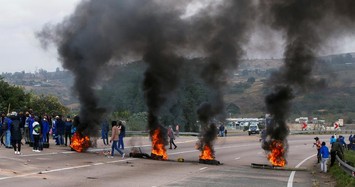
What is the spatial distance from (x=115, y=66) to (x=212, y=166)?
1011 cm

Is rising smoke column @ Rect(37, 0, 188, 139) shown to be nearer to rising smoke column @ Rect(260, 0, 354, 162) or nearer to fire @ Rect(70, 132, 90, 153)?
fire @ Rect(70, 132, 90, 153)

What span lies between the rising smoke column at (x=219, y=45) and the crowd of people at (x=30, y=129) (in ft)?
24.2

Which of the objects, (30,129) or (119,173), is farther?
(30,129)

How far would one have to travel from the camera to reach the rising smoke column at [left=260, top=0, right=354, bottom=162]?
19328 mm

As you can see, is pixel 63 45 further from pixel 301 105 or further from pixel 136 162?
pixel 301 105

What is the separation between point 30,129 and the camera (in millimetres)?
25750

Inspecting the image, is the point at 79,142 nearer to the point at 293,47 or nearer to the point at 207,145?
the point at 207,145

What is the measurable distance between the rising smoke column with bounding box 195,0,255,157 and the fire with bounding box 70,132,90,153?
597 cm

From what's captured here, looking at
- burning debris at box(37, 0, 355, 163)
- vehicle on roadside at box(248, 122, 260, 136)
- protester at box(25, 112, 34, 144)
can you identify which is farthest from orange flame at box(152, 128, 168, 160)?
vehicle on roadside at box(248, 122, 260, 136)

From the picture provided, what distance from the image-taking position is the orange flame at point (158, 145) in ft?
80.9

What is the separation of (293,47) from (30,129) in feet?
42.7

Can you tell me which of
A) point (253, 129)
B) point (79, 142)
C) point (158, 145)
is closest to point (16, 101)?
point (79, 142)

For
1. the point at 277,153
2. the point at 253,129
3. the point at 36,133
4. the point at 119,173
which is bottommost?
the point at 119,173

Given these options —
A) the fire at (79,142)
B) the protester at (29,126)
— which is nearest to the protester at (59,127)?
the protester at (29,126)
